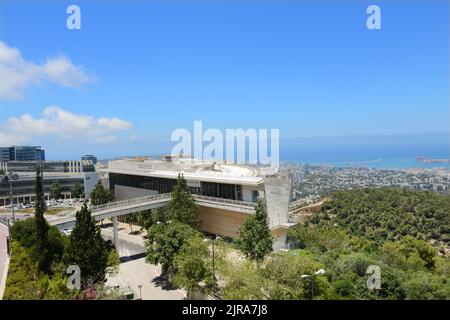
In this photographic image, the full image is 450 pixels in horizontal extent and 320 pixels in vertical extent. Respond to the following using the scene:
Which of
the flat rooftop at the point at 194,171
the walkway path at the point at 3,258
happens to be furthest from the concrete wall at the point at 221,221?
the walkway path at the point at 3,258

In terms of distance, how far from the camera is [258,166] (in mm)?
37969

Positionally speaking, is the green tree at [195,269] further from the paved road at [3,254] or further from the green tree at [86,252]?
the paved road at [3,254]

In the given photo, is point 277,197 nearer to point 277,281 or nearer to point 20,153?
point 277,281

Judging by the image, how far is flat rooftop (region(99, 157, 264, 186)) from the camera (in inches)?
1225

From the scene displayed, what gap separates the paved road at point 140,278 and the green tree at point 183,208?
180 inches

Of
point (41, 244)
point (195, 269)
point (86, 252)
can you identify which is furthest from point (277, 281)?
point (41, 244)

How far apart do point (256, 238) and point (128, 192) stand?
2629 centimetres

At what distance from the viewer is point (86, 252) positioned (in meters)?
18.6

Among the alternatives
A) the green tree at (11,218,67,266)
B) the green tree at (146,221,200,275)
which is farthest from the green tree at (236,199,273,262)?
the green tree at (11,218,67,266)

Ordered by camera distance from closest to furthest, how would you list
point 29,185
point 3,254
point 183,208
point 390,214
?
point 3,254, point 183,208, point 390,214, point 29,185

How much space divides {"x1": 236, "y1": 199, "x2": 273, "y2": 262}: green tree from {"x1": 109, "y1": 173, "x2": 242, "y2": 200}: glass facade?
7.67 metres

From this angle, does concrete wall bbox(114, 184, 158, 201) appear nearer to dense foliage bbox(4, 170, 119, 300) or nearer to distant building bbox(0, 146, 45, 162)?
dense foliage bbox(4, 170, 119, 300)

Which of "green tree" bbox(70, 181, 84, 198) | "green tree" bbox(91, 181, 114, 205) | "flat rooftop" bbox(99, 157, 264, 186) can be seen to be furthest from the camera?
"green tree" bbox(70, 181, 84, 198)

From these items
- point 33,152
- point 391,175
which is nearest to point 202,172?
point 391,175
